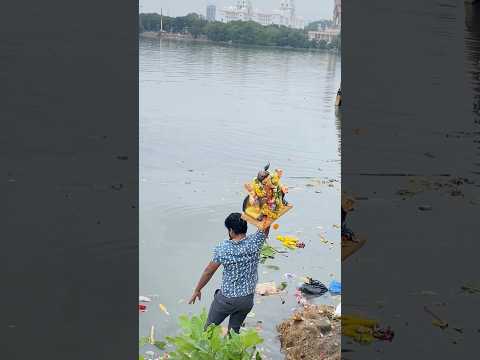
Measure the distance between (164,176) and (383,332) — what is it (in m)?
5.81

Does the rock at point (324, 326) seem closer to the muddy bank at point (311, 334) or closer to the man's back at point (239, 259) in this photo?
the muddy bank at point (311, 334)

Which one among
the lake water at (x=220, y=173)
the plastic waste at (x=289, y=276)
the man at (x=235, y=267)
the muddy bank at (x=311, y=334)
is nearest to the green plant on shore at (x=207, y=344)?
the man at (x=235, y=267)

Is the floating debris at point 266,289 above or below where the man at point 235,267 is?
below

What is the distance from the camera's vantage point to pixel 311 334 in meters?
4.06

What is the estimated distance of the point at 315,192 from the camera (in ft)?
24.8

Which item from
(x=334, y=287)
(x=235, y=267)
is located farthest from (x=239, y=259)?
(x=334, y=287)

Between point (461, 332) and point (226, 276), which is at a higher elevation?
point (461, 332)

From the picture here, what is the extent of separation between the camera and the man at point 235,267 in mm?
3545

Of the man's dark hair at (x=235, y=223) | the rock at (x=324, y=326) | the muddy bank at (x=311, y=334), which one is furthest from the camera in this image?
the rock at (x=324, y=326)

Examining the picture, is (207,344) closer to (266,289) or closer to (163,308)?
(163,308)

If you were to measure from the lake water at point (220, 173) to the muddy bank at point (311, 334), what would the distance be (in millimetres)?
107

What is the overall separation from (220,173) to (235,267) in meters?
4.69
